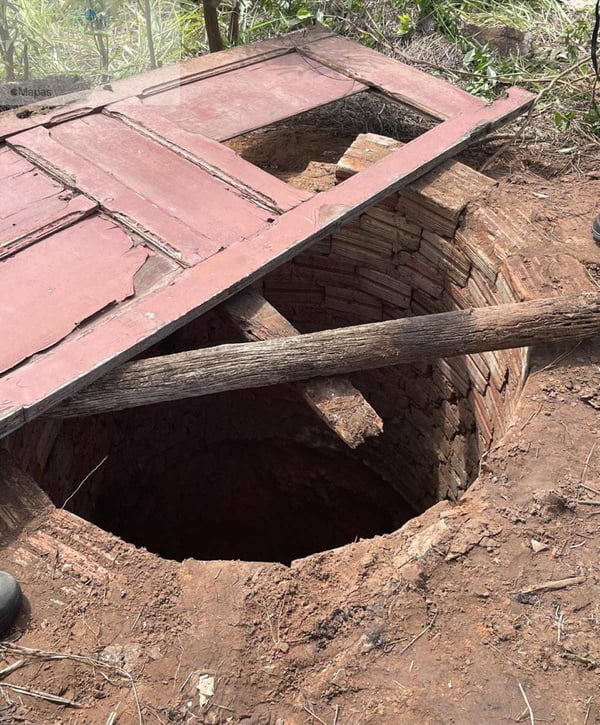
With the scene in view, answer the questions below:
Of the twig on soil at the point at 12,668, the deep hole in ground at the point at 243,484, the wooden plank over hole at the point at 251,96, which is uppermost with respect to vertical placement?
the wooden plank over hole at the point at 251,96

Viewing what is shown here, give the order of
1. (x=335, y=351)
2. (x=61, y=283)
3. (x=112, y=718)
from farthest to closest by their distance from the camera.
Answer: (x=61, y=283)
(x=335, y=351)
(x=112, y=718)

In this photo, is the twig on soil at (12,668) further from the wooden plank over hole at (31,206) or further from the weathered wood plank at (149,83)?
the weathered wood plank at (149,83)

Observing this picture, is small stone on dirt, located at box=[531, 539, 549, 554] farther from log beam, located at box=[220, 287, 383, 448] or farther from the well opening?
the well opening

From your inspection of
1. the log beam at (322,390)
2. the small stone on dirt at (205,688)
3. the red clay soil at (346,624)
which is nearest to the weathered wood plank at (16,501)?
the red clay soil at (346,624)

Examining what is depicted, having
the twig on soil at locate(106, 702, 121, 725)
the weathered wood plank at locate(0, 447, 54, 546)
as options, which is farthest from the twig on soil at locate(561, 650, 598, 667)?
the weathered wood plank at locate(0, 447, 54, 546)

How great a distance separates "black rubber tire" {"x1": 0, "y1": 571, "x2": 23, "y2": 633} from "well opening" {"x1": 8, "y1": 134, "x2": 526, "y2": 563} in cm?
118

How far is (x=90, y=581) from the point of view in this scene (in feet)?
7.05

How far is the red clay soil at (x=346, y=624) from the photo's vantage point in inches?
74.8

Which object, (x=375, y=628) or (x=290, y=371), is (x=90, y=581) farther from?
(x=290, y=371)

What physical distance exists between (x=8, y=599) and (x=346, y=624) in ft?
3.45

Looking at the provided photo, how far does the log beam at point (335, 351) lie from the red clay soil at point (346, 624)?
0.60 m

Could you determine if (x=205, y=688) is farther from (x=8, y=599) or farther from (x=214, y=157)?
(x=214, y=157)

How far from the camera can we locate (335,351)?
2779mm

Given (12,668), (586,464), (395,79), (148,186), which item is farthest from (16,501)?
(395,79)
